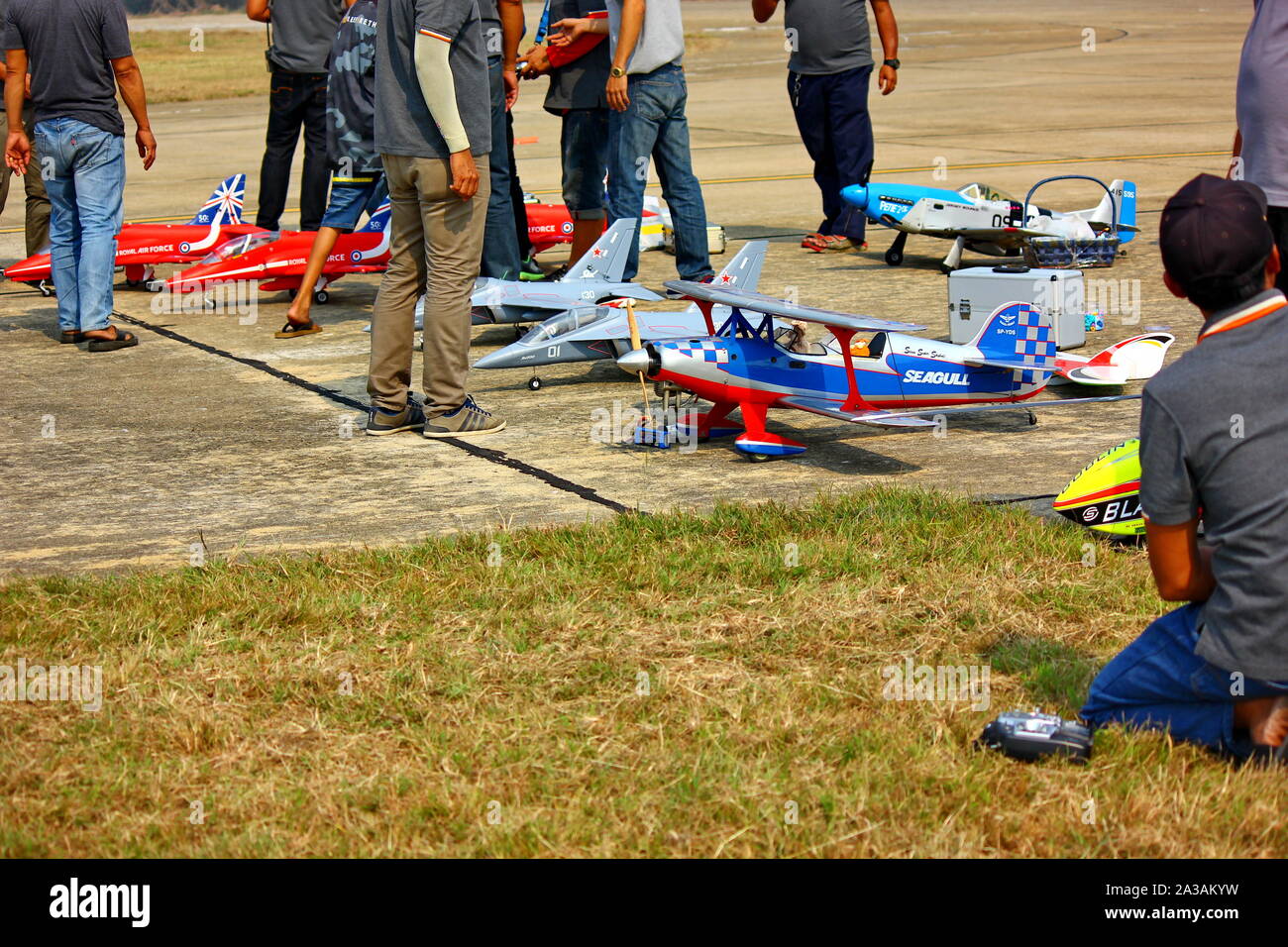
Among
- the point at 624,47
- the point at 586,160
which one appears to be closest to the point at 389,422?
the point at 624,47

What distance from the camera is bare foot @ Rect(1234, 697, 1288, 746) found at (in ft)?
12.2

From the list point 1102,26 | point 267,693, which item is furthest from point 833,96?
point 1102,26

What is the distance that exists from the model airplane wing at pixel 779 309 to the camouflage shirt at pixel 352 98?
9.47ft

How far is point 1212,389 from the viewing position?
3436 mm

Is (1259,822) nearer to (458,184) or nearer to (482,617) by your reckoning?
(482,617)

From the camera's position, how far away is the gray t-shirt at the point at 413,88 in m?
6.82

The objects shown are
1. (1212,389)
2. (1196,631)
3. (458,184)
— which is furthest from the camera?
(458,184)

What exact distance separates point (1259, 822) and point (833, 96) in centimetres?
936

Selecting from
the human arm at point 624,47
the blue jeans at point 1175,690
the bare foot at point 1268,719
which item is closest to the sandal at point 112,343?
the human arm at point 624,47

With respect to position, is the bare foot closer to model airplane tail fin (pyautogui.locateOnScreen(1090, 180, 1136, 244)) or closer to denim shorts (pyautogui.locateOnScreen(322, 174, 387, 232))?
denim shorts (pyautogui.locateOnScreen(322, 174, 387, 232))

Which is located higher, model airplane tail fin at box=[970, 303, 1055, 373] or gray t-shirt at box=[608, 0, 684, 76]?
gray t-shirt at box=[608, 0, 684, 76]

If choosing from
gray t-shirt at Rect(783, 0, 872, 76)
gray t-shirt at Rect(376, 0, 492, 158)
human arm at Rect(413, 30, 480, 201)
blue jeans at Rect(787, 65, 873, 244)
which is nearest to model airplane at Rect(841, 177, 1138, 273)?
blue jeans at Rect(787, 65, 873, 244)

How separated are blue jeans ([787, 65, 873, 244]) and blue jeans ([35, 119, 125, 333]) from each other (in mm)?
5573

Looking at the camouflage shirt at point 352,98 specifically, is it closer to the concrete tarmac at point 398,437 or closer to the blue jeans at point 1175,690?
the concrete tarmac at point 398,437
